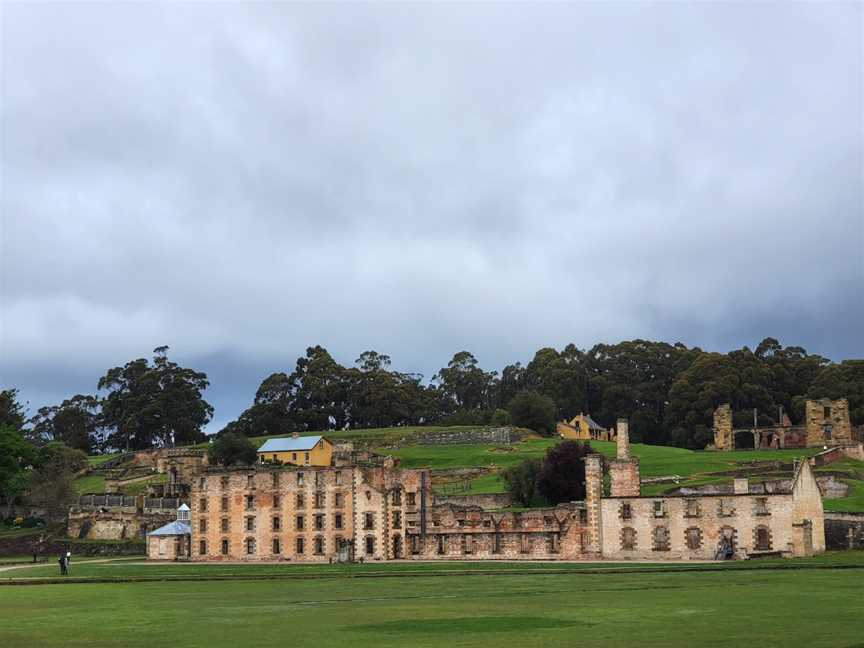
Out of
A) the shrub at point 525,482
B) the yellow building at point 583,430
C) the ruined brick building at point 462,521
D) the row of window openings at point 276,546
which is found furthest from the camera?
the yellow building at point 583,430

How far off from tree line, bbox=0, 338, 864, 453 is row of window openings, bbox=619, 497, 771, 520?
72805 mm

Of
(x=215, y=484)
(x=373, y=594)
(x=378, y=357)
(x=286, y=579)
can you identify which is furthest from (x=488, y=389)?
(x=373, y=594)

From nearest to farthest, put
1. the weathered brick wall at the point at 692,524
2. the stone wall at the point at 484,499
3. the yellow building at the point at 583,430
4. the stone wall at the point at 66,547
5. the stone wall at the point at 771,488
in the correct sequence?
1. the weathered brick wall at the point at 692,524
2. the stone wall at the point at 771,488
3. the stone wall at the point at 484,499
4. the stone wall at the point at 66,547
5. the yellow building at the point at 583,430

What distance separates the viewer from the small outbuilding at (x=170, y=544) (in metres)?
77.1

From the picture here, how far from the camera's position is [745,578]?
38.5 metres

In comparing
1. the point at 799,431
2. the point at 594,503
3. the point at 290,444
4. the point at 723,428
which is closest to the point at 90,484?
the point at 290,444

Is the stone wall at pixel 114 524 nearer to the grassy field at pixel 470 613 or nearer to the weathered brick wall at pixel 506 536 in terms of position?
the weathered brick wall at pixel 506 536

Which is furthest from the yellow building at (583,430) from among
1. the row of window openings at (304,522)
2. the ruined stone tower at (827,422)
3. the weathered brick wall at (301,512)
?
the row of window openings at (304,522)

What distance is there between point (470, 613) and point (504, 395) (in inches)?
6198

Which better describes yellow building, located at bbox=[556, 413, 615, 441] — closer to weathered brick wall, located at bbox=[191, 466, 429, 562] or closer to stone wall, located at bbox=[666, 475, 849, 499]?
stone wall, located at bbox=[666, 475, 849, 499]

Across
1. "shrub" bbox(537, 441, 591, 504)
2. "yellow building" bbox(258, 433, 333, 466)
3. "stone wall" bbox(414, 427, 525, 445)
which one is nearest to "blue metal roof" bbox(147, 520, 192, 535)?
"shrub" bbox(537, 441, 591, 504)

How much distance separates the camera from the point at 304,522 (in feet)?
250

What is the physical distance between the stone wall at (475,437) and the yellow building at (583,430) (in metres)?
11.3

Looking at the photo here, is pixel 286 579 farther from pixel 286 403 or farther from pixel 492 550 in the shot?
pixel 286 403
